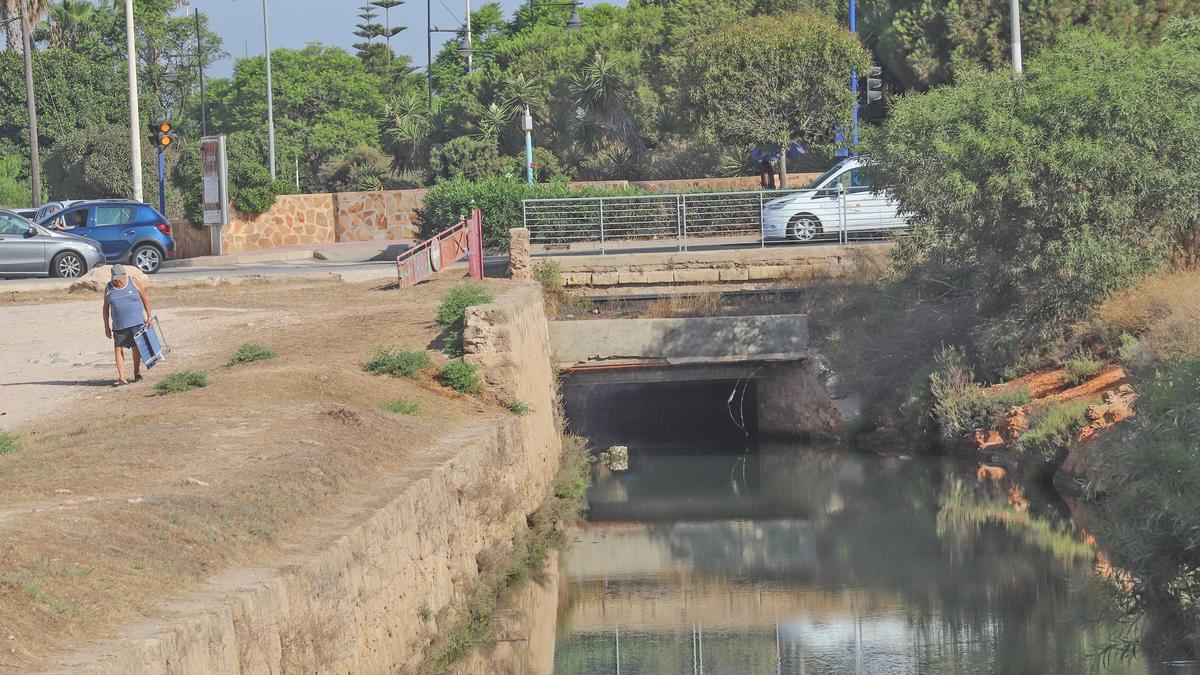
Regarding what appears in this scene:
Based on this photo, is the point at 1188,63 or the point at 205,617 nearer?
the point at 205,617

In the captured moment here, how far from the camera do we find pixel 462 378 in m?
16.7

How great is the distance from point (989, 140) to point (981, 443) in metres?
4.56

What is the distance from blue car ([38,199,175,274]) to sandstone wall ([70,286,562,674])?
16.7 metres

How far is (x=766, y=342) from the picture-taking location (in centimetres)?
Result: 2592

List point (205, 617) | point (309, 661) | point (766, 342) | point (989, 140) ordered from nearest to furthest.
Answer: point (205, 617) → point (309, 661) → point (989, 140) → point (766, 342)

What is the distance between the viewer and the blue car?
3200cm

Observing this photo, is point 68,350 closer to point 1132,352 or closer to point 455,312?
point 455,312

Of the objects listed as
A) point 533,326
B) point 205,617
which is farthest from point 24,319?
point 205,617

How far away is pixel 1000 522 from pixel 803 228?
11002mm

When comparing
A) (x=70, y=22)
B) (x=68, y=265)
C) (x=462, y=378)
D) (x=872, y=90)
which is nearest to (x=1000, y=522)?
(x=462, y=378)

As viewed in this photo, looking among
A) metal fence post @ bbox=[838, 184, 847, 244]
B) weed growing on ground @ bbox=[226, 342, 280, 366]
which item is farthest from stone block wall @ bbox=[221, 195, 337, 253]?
weed growing on ground @ bbox=[226, 342, 280, 366]

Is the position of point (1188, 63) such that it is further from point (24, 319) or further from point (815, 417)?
point (24, 319)

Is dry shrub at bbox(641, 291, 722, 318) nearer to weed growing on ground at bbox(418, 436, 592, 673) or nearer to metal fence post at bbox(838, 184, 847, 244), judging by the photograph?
metal fence post at bbox(838, 184, 847, 244)

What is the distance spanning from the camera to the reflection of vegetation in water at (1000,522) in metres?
17.6
